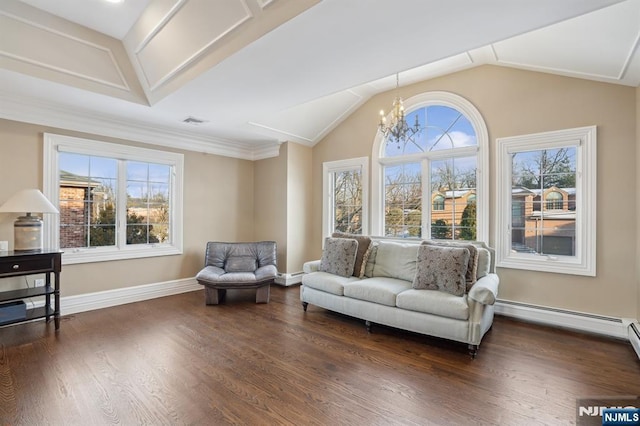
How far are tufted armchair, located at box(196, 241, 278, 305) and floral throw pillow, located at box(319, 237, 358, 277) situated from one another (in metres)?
0.90

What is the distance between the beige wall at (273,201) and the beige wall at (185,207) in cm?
20

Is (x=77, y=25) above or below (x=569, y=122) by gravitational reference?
above

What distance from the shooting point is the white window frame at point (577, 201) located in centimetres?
315

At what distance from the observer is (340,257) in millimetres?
3846

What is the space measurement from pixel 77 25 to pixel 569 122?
207 inches

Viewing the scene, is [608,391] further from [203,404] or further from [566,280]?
[203,404]

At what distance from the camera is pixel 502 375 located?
7.73 ft

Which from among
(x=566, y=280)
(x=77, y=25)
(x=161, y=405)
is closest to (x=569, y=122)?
(x=566, y=280)

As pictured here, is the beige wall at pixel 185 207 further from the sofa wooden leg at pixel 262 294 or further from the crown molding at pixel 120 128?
the sofa wooden leg at pixel 262 294

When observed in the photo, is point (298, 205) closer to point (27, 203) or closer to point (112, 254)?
point (112, 254)

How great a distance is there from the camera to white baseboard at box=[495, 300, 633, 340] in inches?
118

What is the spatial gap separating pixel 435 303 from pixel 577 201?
82.0 inches

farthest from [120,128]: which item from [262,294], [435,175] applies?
[435,175]

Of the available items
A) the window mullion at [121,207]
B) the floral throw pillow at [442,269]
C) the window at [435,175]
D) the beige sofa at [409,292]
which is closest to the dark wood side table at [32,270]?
the window mullion at [121,207]
